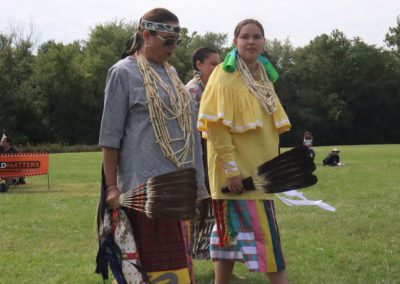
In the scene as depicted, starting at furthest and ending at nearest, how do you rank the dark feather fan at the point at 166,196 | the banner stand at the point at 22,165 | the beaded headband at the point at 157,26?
the banner stand at the point at 22,165 < the beaded headband at the point at 157,26 < the dark feather fan at the point at 166,196

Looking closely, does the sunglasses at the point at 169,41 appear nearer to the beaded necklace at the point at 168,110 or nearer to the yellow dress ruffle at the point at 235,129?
the beaded necklace at the point at 168,110

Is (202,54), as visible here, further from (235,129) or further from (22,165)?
(22,165)

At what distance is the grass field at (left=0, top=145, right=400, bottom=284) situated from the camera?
16.2 feet

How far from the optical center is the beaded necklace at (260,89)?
3674 mm

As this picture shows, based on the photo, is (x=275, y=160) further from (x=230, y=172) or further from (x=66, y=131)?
(x=66, y=131)

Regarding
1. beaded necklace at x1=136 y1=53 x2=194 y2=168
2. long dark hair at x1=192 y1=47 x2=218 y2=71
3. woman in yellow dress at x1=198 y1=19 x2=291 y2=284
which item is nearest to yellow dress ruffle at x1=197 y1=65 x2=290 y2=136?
woman in yellow dress at x1=198 y1=19 x2=291 y2=284

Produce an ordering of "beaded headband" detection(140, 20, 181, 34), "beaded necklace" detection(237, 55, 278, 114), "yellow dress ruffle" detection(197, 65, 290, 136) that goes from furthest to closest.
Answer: "beaded necklace" detection(237, 55, 278, 114) < "yellow dress ruffle" detection(197, 65, 290, 136) < "beaded headband" detection(140, 20, 181, 34)

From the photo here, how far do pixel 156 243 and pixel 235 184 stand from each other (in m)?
0.76

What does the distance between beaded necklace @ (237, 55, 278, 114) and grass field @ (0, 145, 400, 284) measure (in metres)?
1.71

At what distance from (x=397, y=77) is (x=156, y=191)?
59425 millimetres

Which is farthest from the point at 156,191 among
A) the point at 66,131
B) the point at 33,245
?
the point at 66,131

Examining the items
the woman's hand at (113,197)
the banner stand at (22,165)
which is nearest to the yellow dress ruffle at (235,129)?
the woman's hand at (113,197)

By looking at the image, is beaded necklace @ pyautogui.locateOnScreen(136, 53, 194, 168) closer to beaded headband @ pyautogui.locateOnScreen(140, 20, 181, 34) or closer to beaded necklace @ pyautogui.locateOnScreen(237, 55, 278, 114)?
beaded headband @ pyautogui.locateOnScreen(140, 20, 181, 34)

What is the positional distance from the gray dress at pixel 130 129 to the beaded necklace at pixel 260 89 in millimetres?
823
